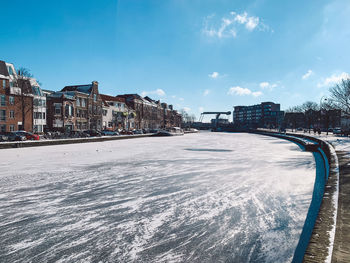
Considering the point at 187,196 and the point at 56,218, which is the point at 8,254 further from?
the point at 187,196

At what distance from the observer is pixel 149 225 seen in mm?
4840

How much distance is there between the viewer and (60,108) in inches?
1986

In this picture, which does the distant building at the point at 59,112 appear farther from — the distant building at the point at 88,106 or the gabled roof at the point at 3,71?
the gabled roof at the point at 3,71

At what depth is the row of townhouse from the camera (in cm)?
3962

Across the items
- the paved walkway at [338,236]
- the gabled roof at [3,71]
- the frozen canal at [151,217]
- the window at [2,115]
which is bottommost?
the frozen canal at [151,217]

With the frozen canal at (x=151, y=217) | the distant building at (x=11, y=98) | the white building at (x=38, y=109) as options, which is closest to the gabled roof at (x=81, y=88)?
the white building at (x=38, y=109)

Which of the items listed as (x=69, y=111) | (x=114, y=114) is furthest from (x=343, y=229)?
(x=114, y=114)

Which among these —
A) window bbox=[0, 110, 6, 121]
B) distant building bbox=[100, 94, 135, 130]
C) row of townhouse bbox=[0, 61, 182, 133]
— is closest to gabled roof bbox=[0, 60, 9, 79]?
row of townhouse bbox=[0, 61, 182, 133]

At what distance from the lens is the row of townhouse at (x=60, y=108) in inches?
1560

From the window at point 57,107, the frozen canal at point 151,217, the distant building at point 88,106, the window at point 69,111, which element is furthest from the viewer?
the distant building at point 88,106

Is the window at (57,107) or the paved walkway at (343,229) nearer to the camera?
the paved walkway at (343,229)

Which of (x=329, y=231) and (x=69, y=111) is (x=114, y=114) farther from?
(x=329, y=231)

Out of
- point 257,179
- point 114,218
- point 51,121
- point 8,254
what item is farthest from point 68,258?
point 51,121

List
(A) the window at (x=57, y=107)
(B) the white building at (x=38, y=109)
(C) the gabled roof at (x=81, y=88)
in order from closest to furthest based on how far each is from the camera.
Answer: (B) the white building at (x=38, y=109) → (A) the window at (x=57, y=107) → (C) the gabled roof at (x=81, y=88)
